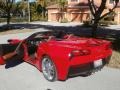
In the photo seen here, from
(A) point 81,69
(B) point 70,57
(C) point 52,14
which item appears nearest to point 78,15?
(C) point 52,14

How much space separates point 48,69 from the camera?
285 inches

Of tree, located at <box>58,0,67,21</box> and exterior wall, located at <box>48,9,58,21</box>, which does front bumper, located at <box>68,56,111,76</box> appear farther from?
exterior wall, located at <box>48,9,58,21</box>

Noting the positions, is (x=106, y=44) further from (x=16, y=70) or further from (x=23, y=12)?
(x=23, y=12)

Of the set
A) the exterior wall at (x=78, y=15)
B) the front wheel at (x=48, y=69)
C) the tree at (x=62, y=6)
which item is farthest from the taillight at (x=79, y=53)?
the tree at (x=62, y=6)

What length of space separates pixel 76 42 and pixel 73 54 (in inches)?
28.9

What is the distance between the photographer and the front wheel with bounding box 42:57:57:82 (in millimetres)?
6946

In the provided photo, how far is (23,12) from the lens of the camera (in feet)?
217

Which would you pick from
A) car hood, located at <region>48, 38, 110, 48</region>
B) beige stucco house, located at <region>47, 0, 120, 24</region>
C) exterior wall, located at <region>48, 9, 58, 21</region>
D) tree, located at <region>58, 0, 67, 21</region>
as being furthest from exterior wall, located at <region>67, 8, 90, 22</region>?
car hood, located at <region>48, 38, 110, 48</region>

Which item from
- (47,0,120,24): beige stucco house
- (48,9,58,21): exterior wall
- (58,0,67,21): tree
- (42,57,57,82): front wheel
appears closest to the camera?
(42,57,57,82): front wheel

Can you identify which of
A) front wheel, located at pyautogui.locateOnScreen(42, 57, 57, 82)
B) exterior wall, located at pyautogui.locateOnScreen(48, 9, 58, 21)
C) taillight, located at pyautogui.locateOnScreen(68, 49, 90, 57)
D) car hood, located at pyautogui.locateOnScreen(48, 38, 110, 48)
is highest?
car hood, located at pyautogui.locateOnScreen(48, 38, 110, 48)

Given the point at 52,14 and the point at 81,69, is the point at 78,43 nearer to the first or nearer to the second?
the point at 81,69

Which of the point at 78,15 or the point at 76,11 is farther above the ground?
the point at 76,11

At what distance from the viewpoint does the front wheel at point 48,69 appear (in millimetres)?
6946

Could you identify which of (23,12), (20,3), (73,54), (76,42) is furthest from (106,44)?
(23,12)
